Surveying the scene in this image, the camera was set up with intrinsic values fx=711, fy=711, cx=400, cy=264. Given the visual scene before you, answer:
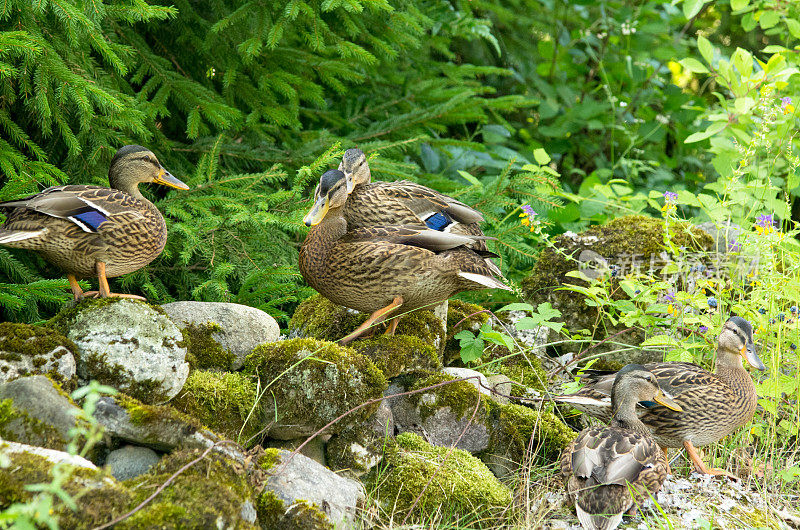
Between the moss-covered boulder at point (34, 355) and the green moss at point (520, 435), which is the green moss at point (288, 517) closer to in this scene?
the moss-covered boulder at point (34, 355)

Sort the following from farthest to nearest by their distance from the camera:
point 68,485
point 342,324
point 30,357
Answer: point 342,324 < point 30,357 < point 68,485

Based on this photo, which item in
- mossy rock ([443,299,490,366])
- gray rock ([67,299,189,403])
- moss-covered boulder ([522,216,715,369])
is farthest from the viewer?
moss-covered boulder ([522,216,715,369])

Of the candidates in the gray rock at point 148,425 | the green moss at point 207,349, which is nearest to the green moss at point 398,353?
the green moss at point 207,349

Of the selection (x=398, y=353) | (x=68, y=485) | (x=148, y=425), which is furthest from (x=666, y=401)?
(x=68, y=485)

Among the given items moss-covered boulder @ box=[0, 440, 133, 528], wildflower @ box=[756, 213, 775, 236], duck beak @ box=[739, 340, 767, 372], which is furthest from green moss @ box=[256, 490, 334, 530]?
wildflower @ box=[756, 213, 775, 236]

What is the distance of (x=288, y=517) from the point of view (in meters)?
2.62

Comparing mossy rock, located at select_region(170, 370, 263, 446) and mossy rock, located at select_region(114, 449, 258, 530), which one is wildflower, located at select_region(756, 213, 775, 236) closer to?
mossy rock, located at select_region(170, 370, 263, 446)

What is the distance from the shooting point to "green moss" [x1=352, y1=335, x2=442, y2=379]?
356cm

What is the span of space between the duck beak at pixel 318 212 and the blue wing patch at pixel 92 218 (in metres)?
0.90

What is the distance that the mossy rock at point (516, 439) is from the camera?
3.60 meters

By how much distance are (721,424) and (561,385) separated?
0.86 metres

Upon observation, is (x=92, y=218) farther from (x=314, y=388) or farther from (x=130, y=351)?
(x=314, y=388)

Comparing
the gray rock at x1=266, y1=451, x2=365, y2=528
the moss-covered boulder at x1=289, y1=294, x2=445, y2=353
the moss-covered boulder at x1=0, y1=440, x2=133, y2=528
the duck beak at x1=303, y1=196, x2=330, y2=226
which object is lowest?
the moss-covered boulder at x1=289, y1=294, x2=445, y2=353

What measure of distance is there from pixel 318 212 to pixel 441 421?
3.98 ft
